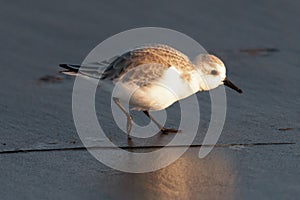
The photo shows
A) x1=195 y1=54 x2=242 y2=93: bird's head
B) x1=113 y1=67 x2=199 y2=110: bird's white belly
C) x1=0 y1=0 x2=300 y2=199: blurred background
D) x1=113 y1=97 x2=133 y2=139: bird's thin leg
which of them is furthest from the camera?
x1=195 y1=54 x2=242 y2=93: bird's head

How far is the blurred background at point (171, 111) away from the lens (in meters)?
4.83

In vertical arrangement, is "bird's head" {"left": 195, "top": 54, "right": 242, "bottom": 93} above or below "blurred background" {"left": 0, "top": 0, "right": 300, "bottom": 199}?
above

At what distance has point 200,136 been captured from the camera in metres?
5.79

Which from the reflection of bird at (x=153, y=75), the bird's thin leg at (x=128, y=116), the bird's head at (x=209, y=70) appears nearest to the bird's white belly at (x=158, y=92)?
the reflection of bird at (x=153, y=75)

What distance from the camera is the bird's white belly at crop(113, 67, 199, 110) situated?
18.9 ft

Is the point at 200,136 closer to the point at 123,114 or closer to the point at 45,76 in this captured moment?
the point at 123,114

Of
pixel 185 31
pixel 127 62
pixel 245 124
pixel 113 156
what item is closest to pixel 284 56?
pixel 185 31

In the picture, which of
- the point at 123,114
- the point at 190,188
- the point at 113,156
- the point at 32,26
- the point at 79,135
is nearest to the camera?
the point at 190,188

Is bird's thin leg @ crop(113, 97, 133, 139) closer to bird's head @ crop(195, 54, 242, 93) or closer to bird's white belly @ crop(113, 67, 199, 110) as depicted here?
bird's white belly @ crop(113, 67, 199, 110)

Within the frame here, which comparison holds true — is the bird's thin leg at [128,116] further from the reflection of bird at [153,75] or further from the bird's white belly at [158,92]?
the bird's white belly at [158,92]

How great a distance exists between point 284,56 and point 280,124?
1.76m

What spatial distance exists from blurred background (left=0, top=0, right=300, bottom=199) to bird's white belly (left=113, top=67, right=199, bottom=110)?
271 millimetres

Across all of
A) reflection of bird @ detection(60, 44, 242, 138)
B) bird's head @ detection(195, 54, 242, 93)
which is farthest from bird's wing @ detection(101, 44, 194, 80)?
bird's head @ detection(195, 54, 242, 93)

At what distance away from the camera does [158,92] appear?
18.8 feet
